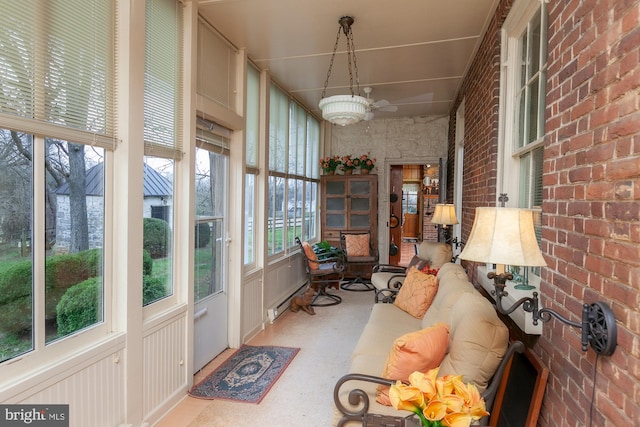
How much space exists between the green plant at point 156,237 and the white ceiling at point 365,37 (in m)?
1.77

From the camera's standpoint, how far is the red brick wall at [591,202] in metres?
1.02

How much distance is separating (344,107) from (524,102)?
4.37 feet

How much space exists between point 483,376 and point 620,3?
1.60 metres

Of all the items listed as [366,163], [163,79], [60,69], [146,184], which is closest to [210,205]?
[146,184]

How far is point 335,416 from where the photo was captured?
1907mm

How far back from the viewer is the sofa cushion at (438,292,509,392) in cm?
174

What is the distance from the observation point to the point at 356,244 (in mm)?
6414

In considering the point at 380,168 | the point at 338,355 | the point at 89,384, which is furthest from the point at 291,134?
the point at 89,384

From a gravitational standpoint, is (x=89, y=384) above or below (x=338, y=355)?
above

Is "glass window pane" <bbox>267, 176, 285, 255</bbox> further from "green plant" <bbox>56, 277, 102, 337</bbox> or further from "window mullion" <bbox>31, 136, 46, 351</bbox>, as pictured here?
"window mullion" <bbox>31, 136, 46, 351</bbox>

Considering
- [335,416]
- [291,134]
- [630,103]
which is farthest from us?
[291,134]

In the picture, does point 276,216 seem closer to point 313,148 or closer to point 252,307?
point 252,307

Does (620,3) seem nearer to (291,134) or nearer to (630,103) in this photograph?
(630,103)

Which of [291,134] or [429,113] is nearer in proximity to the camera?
[291,134]
